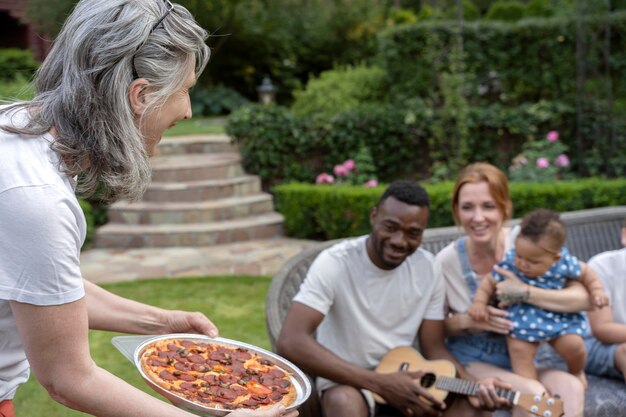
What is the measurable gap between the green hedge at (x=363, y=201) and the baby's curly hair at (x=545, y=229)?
4215 millimetres

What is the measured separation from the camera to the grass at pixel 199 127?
11.4 m

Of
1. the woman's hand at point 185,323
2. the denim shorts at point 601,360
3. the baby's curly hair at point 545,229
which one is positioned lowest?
the denim shorts at point 601,360

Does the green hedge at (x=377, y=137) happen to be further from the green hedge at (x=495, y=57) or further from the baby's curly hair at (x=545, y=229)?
the baby's curly hair at (x=545, y=229)

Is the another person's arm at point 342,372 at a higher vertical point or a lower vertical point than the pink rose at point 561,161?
higher

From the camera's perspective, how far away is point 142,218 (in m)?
8.71

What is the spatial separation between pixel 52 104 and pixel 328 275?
154cm

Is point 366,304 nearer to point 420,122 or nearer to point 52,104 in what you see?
point 52,104

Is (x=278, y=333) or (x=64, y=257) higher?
(x=64, y=257)

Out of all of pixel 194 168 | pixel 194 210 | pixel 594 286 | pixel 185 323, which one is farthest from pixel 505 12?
pixel 185 323

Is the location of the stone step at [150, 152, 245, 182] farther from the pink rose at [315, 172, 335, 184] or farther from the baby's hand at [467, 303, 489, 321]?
the baby's hand at [467, 303, 489, 321]

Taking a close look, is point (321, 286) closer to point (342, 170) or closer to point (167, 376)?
point (167, 376)

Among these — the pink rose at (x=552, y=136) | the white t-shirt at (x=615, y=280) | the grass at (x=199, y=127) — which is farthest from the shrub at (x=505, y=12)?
the white t-shirt at (x=615, y=280)

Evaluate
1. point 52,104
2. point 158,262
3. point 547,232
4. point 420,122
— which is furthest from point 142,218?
point 52,104

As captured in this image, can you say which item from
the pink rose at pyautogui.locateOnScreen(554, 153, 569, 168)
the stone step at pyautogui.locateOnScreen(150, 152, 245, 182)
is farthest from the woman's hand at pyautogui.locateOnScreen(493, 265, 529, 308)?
the stone step at pyautogui.locateOnScreen(150, 152, 245, 182)
